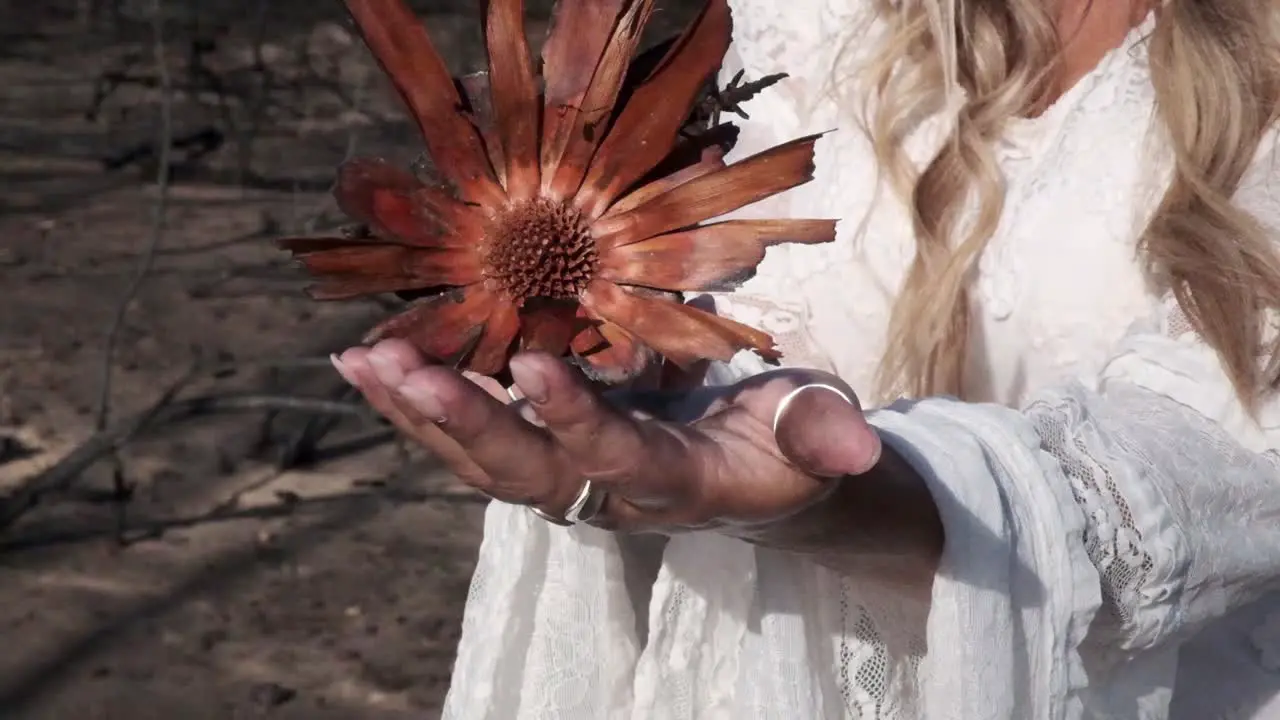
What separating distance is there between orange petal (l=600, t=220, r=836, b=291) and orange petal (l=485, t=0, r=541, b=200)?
0.16 feet

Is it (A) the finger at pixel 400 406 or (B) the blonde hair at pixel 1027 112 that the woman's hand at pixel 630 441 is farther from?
(B) the blonde hair at pixel 1027 112

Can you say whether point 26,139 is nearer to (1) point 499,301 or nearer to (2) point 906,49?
(2) point 906,49

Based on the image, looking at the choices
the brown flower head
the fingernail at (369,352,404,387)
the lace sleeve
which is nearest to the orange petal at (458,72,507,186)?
the brown flower head

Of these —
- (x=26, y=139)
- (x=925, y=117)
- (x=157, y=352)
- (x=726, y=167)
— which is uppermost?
(x=26, y=139)

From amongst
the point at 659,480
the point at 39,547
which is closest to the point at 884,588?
the point at 659,480

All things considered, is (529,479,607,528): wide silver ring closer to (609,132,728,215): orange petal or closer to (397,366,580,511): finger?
(397,366,580,511): finger

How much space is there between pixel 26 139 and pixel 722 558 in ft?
13.3

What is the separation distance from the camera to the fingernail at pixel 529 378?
1.47ft

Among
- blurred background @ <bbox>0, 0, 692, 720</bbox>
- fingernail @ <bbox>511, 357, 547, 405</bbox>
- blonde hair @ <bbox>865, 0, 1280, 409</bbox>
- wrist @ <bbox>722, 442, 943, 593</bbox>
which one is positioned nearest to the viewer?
fingernail @ <bbox>511, 357, 547, 405</bbox>

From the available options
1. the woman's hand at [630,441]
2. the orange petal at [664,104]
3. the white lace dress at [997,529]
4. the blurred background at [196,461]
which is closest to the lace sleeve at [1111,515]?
the white lace dress at [997,529]

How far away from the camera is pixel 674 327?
50 cm

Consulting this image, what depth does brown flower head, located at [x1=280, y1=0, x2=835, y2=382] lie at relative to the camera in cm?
50

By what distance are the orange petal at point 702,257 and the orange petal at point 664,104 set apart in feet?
0.09

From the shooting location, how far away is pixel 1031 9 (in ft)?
3.06
